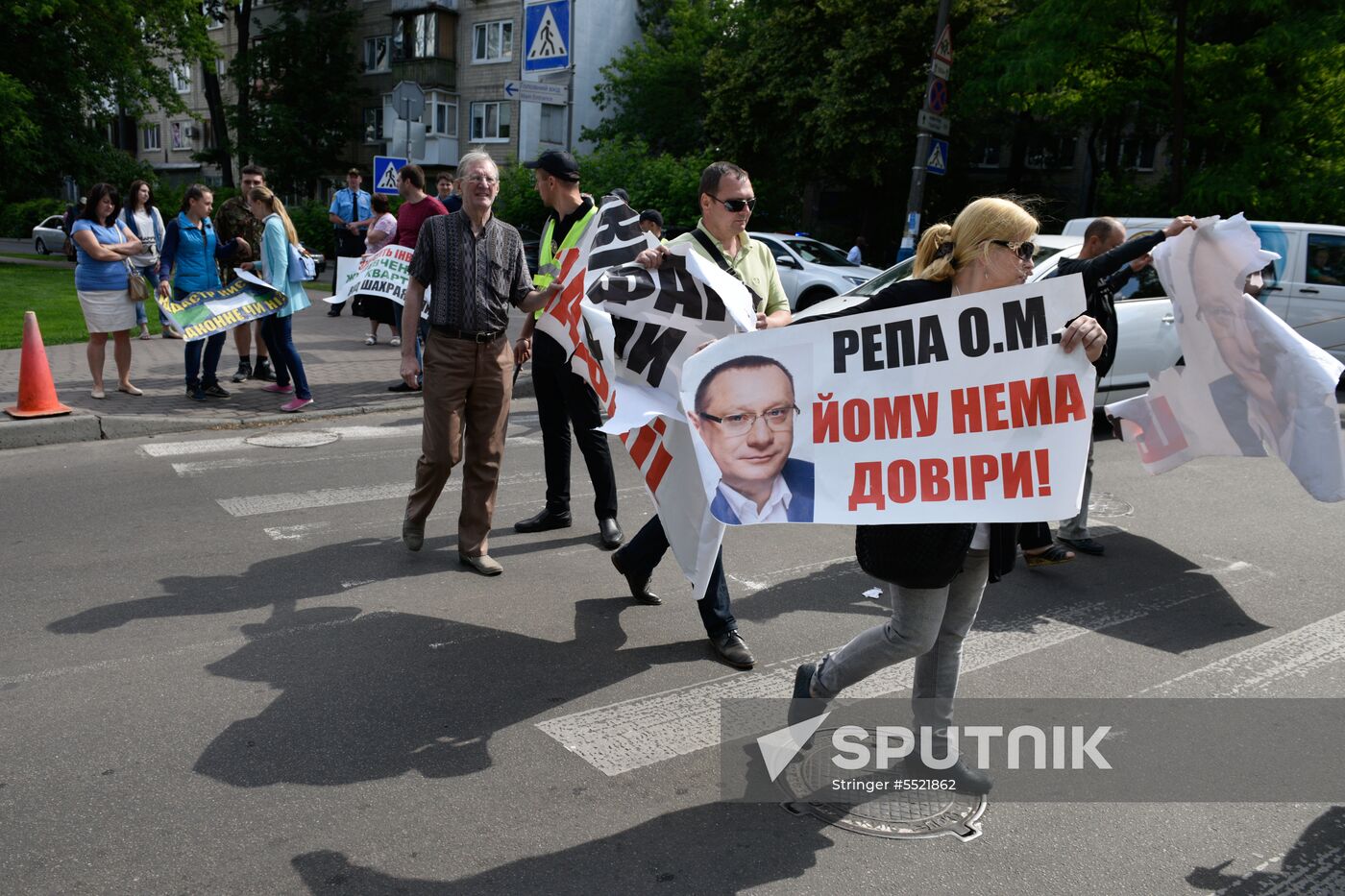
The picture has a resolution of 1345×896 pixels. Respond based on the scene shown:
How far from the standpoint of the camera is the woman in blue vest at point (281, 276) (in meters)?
9.86

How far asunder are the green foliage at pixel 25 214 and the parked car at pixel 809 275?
38597 mm

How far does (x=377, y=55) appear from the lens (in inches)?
1901

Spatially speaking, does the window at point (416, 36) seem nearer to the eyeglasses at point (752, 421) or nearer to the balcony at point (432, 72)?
the balcony at point (432, 72)

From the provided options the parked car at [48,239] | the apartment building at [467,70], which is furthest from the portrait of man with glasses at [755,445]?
the parked car at [48,239]

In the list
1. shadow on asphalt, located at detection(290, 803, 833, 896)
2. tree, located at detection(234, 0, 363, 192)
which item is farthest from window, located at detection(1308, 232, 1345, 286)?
tree, located at detection(234, 0, 363, 192)

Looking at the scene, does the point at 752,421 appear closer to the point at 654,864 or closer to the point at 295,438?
the point at 654,864

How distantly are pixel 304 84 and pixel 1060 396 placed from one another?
4842 centimetres

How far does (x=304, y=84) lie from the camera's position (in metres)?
46.3

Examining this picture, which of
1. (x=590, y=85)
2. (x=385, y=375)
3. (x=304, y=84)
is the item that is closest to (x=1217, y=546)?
(x=385, y=375)

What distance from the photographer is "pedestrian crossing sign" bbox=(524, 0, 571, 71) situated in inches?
480

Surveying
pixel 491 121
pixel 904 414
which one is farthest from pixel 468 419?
pixel 491 121

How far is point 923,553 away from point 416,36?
47.5 metres

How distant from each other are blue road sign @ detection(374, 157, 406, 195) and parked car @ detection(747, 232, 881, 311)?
644cm

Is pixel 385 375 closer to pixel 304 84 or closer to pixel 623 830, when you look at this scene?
pixel 623 830
